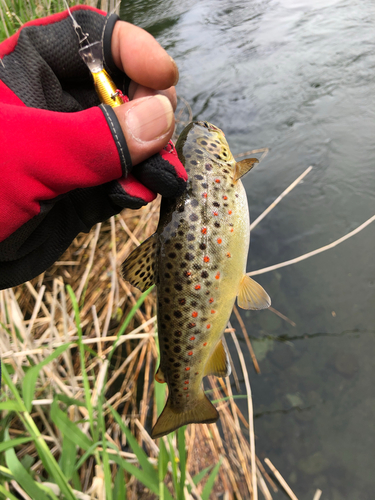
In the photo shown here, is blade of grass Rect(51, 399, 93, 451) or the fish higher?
the fish

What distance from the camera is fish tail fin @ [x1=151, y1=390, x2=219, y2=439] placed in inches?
67.1

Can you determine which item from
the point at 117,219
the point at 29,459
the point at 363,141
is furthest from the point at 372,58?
the point at 29,459

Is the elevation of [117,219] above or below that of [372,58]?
above

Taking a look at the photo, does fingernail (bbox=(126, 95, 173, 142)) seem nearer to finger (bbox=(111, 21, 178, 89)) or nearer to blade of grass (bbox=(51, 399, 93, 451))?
finger (bbox=(111, 21, 178, 89))

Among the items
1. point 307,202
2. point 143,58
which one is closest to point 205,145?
point 143,58

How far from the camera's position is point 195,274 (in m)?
1.60

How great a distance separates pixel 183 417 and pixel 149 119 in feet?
4.73

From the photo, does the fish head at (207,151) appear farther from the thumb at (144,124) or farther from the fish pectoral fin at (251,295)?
the fish pectoral fin at (251,295)

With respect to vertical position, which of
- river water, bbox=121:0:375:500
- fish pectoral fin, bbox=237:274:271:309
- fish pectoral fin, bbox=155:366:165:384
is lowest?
river water, bbox=121:0:375:500

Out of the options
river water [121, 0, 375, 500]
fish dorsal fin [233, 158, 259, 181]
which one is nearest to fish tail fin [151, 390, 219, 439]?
fish dorsal fin [233, 158, 259, 181]

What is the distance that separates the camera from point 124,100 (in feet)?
4.87

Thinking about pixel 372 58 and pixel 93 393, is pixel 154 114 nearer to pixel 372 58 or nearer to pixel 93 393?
pixel 93 393

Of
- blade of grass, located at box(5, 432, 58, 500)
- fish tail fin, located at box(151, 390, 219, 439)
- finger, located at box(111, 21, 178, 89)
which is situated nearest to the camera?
blade of grass, located at box(5, 432, 58, 500)

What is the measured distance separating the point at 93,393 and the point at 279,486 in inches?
61.4
